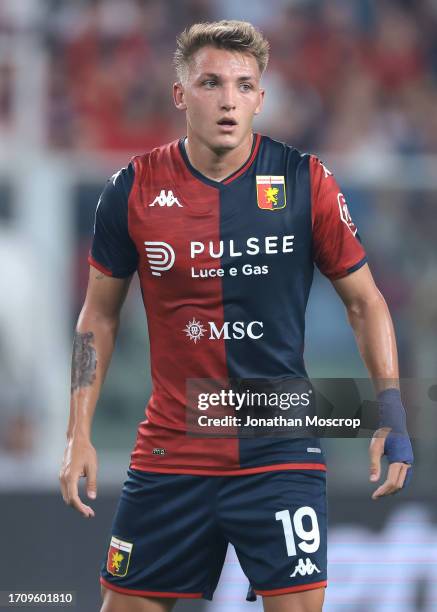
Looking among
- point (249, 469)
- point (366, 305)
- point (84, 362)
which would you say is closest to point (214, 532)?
point (249, 469)

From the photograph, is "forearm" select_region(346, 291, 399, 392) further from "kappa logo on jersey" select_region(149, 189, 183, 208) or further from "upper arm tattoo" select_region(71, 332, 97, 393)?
"upper arm tattoo" select_region(71, 332, 97, 393)

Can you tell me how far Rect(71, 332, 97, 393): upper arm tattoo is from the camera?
423cm

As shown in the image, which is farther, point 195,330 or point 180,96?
point 180,96

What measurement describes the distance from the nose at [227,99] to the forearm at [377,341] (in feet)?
2.56

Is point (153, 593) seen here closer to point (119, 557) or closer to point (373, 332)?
point (119, 557)

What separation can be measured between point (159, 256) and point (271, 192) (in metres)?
0.44

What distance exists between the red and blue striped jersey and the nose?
0.78 ft

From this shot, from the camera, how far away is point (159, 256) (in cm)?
407

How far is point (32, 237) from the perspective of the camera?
277 inches

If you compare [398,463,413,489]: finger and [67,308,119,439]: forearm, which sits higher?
[67,308,119,439]: forearm

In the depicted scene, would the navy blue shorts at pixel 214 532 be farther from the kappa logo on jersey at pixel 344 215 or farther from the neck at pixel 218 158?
the neck at pixel 218 158

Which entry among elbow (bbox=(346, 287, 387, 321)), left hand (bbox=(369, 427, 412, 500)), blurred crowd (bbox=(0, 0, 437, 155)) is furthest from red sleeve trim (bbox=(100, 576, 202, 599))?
blurred crowd (bbox=(0, 0, 437, 155))

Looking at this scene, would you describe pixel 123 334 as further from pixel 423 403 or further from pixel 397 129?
pixel 397 129

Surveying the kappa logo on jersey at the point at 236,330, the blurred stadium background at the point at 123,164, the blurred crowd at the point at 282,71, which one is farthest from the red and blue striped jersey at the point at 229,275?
the blurred crowd at the point at 282,71
